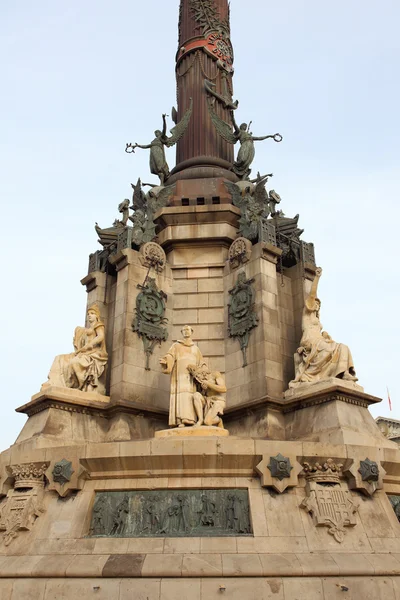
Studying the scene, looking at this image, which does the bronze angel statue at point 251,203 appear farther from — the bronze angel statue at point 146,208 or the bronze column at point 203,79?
the bronze angel statue at point 146,208

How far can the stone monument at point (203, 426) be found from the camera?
1068 centimetres

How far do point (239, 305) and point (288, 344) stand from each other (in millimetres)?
1744

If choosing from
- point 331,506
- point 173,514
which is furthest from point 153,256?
point 331,506

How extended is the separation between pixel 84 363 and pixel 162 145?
8.57 m

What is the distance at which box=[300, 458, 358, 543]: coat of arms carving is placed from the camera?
11488 mm

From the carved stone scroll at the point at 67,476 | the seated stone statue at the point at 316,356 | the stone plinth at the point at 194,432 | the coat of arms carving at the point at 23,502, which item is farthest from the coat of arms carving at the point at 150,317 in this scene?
the coat of arms carving at the point at 23,502

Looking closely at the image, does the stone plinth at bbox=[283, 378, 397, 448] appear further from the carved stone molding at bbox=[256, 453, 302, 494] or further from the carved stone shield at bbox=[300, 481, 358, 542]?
the carved stone molding at bbox=[256, 453, 302, 494]

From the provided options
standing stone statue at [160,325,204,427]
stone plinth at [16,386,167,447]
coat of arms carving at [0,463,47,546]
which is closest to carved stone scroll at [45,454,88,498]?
coat of arms carving at [0,463,47,546]

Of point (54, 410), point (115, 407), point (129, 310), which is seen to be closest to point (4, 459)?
point (54, 410)

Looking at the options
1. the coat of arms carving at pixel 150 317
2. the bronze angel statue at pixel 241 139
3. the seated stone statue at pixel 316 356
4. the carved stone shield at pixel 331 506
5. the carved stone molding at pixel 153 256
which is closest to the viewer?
the carved stone shield at pixel 331 506

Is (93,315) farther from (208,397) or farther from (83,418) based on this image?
(208,397)

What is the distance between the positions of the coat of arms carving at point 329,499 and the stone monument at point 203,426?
1.2 inches

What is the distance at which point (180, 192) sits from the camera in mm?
19547

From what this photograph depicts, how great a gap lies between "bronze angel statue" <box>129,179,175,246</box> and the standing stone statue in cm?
452
